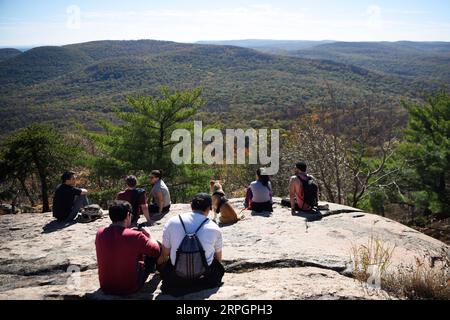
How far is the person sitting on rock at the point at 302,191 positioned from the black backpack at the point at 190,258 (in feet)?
13.1

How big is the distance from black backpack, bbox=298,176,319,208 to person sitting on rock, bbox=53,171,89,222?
4548 millimetres

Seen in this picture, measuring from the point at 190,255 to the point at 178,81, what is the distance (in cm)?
11571

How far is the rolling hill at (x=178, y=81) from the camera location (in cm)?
8281

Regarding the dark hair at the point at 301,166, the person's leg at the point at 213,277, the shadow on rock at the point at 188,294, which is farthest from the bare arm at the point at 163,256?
the dark hair at the point at 301,166

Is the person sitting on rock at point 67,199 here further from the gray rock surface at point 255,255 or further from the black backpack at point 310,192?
the black backpack at point 310,192

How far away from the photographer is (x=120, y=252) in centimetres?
381

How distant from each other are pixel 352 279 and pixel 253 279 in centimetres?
118

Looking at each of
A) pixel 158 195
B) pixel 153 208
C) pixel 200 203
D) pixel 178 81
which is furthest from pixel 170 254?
pixel 178 81

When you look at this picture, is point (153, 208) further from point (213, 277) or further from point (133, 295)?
point (213, 277)

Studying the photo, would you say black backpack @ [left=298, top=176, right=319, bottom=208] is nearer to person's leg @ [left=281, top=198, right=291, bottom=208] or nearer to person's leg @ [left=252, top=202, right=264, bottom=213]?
person's leg @ [left=281, top=198, right=291, bottom=208]

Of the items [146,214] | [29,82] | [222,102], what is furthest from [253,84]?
[146,214]

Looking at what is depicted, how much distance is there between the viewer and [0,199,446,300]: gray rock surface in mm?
3934

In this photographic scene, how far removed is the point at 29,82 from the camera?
432ft
